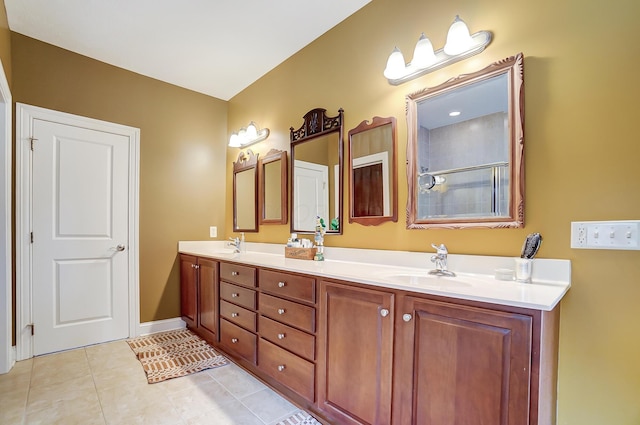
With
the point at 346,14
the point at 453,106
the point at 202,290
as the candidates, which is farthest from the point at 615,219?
the point at 202,290

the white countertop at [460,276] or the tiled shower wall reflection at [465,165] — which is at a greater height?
the tiled shower wall reflection at [465,165]

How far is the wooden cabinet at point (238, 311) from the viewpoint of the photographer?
203 cm

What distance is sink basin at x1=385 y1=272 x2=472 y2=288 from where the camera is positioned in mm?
1250

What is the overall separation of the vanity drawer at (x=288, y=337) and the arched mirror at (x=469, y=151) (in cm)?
86

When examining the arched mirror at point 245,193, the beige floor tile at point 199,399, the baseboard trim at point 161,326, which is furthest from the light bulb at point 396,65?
the baseboard trim at point 161,326

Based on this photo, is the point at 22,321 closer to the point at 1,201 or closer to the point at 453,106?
the point at 1,201

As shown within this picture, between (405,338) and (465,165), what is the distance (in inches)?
35.2

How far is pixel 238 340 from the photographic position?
7.14ft

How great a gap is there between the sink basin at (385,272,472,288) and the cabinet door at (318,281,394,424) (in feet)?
0.45

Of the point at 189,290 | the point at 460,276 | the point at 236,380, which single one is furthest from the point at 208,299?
the point at 460,276

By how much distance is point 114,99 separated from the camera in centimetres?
284

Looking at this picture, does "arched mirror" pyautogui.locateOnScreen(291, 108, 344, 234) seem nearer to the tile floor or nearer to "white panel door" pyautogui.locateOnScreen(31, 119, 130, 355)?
the tile floor

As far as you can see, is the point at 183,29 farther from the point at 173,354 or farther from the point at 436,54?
the point at 173,354

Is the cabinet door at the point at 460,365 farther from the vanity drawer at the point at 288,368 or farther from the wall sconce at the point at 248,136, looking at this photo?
the wall sconce at the point at 248,136
